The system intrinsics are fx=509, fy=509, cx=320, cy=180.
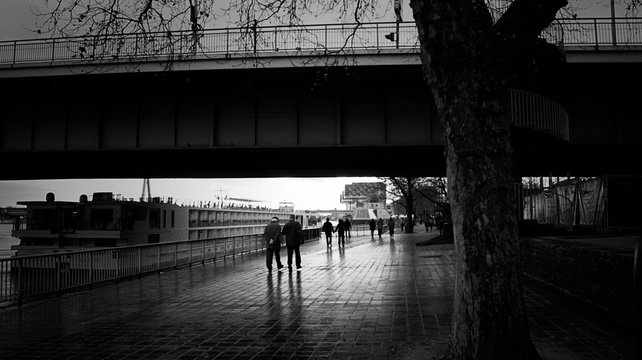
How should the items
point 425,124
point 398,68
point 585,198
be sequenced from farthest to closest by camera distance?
point 425,124 < point 398,68 < point 585,198

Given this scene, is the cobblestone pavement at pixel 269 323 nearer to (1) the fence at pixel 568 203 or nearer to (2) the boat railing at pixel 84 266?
(2) the boat railing at pixel 84 266

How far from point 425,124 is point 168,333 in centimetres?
1339

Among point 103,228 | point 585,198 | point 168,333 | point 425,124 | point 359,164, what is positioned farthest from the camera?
point 359,164

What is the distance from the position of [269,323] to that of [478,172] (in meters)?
4.57

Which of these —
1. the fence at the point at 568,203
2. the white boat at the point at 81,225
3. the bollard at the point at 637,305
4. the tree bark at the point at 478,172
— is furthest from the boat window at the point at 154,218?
the bollard at the point at 637,305

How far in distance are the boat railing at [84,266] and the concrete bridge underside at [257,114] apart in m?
4.22

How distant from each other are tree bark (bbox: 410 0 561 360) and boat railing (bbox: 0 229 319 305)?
9.19 meters

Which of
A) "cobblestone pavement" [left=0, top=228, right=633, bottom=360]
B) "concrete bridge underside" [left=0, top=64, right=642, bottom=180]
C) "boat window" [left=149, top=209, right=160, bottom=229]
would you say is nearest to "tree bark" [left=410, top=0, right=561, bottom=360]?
"cobblestone pavement" [left=0, top=228, right=633, bottom=360]

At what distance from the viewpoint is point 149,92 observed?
19.3 m

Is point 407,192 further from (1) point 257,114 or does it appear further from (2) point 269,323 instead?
(2) point 269,323

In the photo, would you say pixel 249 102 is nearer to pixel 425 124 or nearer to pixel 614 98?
pixel 425 124

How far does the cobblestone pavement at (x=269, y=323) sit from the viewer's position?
6340 millimetres

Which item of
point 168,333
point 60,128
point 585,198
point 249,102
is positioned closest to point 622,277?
point 168,333

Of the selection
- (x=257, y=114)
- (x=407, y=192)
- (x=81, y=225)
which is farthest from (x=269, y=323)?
(x=407, y=192)
